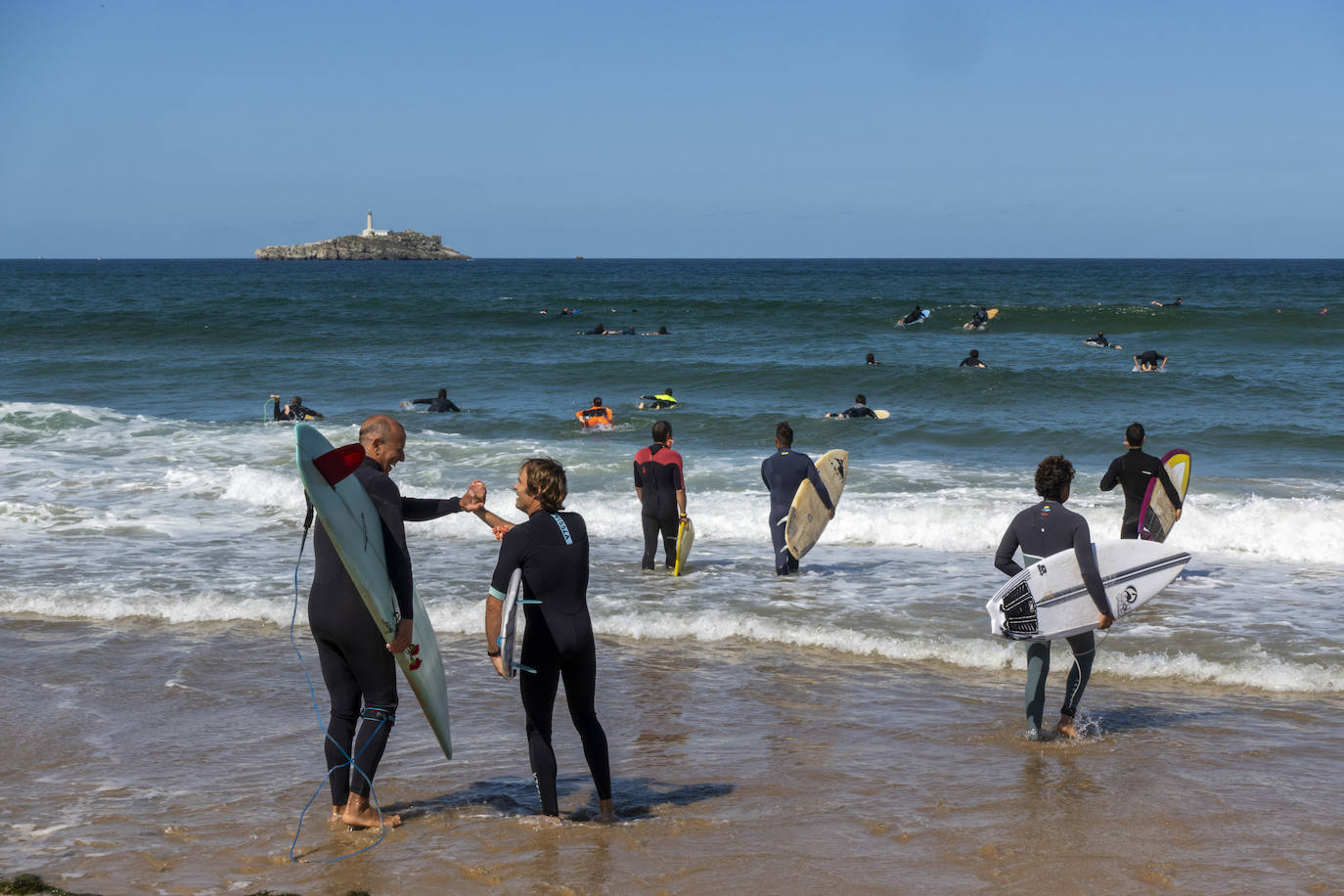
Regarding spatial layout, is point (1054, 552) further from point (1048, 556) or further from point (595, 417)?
point (595, 417)

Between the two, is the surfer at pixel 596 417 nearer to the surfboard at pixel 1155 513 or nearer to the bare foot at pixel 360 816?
the surfboard at pixel 1155 513

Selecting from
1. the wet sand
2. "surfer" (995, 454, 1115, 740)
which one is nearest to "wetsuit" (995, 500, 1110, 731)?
"surfer" (995, 454, 1115, 740)

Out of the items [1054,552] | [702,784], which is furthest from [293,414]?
[1054,552]

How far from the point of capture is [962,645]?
25.9ft

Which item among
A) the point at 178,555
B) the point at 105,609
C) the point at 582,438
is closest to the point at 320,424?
the point at 582,438

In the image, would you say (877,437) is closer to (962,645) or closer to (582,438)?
(582,438)

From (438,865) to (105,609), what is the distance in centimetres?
539

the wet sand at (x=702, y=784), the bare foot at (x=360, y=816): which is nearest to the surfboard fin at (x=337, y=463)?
the bare foot at (x=360, y=816)

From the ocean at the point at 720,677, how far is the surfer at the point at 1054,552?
0.26 meters

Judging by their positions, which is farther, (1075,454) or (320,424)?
(320,424)

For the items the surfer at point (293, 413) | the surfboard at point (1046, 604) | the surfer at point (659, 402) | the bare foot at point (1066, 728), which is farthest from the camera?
the surfer at point (659, 402)

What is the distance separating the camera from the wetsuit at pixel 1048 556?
5.82 metres

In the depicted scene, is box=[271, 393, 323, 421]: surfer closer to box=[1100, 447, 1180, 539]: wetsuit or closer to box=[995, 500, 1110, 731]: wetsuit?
box=[1100, 447, 1180, 539]: wetsuit

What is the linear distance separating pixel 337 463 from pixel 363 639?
724 mm
